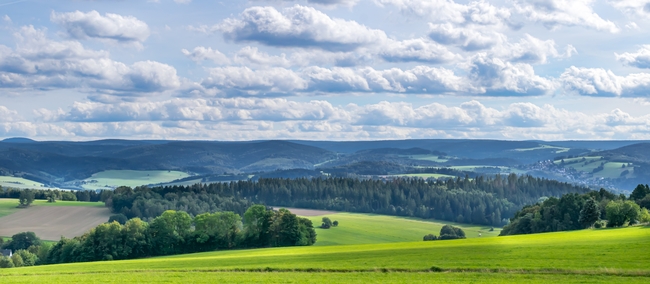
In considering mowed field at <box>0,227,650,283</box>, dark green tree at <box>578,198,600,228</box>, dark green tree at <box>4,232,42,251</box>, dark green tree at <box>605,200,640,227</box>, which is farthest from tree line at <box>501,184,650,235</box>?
dark green tree at <box>4,232,42,251</box>

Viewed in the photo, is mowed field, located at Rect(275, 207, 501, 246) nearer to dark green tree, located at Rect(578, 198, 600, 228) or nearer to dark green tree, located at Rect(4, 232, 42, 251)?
dark green tree, located at Rect(578, 198, 600, 228)

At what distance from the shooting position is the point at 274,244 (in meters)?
114

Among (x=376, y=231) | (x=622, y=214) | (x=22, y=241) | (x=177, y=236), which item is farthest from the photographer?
(x=376, y=231)

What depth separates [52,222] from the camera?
186500 mm

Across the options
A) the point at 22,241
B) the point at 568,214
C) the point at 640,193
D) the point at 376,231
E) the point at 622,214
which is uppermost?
the point at 640,193

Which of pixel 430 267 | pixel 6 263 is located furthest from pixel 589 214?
pixel 6 263

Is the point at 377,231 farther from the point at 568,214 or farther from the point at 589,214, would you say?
the point at 589,214

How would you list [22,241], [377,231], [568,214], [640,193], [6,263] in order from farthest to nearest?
1. [377,231]
2. [22,241]
3. [640,193]
4. [568,214]
5. [6,263]

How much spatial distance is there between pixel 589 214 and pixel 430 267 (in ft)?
222

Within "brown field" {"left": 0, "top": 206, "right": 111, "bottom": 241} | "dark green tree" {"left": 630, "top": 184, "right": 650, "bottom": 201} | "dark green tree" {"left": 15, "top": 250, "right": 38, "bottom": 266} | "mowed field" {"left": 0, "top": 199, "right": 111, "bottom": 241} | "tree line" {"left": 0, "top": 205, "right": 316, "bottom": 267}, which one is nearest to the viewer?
"tree line" {"left": 0, "top": 205, "right": 316, "bottom": 267}

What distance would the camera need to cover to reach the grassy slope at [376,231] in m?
151

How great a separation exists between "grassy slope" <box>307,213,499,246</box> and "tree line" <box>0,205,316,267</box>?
71.4ft

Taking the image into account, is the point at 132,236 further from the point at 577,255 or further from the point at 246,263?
the point at 577,255

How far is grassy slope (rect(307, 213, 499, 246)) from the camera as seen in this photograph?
496ft
